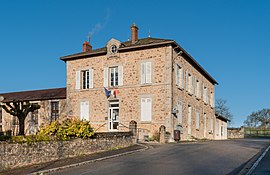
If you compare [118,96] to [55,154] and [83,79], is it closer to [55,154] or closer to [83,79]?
[83,79]

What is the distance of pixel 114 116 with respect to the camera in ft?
76.6

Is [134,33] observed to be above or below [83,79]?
above

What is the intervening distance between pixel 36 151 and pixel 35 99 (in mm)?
17165

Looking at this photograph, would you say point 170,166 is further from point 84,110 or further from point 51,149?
point 84,110

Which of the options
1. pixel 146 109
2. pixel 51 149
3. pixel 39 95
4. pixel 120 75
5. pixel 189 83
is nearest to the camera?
pixel 51 149

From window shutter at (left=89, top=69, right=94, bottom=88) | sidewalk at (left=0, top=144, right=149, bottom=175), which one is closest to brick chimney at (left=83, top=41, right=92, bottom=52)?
window shutter at (left=89, top=69, right=94, bottom=88)

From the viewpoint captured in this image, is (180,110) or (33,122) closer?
(180,110)

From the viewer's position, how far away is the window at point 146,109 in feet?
70.0

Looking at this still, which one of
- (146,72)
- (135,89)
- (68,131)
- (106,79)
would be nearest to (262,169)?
(68,131)

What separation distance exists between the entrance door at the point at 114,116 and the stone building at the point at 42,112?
480 cm

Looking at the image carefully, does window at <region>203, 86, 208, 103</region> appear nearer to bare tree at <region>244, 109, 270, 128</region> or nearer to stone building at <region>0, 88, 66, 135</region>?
stone building at <region>0, 88, 66, 135</region>

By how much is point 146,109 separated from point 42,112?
10440 millimetres

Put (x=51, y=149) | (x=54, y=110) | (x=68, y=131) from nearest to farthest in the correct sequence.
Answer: (x=51, y=149)
(x=68, y=131)
(x=54, y=110)

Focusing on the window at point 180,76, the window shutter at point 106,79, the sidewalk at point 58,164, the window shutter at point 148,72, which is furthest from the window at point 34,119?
the sidewalk at point 58,164
